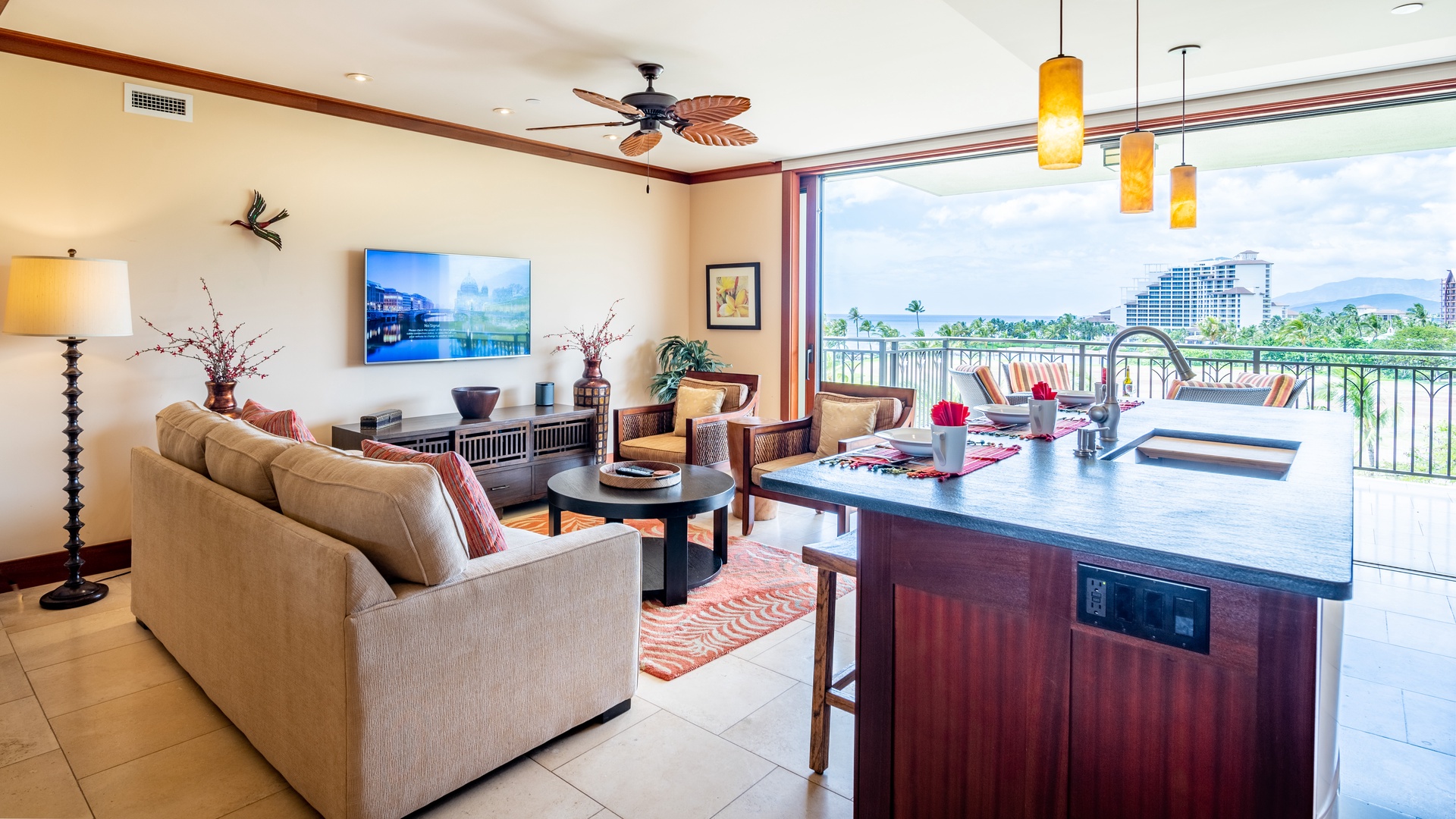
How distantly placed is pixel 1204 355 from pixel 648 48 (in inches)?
202

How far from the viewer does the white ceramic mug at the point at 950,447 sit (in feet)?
5.76

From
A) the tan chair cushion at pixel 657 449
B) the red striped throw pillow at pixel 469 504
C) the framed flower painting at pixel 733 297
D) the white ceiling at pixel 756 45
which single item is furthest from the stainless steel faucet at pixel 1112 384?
the framed flower painting at pixel 733 297

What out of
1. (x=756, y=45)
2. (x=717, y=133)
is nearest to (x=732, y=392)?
(x=717, y=133)

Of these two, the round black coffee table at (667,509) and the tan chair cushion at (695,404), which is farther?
the tan chair cushion at (695,404)

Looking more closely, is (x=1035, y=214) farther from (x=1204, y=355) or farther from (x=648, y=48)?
(x=648, y=48)

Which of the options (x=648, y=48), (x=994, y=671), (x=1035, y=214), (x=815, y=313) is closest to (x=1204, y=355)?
(x=815, y=313)

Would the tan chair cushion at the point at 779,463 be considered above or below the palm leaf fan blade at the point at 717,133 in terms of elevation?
below

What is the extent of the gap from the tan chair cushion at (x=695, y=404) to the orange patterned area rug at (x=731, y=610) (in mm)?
1166

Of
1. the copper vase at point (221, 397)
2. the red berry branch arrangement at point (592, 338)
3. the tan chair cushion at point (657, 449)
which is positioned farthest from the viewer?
the red berry branch arrangement at point (592, 338)

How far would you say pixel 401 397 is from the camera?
A: 4.95 m

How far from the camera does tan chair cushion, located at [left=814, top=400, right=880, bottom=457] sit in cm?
441

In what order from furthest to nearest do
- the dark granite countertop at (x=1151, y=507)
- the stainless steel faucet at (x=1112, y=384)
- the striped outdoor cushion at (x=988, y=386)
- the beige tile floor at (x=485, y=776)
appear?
the striped outdoor cushion at (x=988, y=386), the stainless steel faucet at (x=1112, y=384), the beige tile floor at (x=485, y=776), the dark granite countertop at (x=1151, y=507)

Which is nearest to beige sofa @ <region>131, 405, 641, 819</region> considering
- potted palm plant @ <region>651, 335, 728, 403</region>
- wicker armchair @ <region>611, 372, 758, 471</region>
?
wicker armchair @ <region>611, 372, 758, 471</region>

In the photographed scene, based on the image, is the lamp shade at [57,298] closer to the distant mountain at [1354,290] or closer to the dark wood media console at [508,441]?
the dark wood media console at [508,441]
